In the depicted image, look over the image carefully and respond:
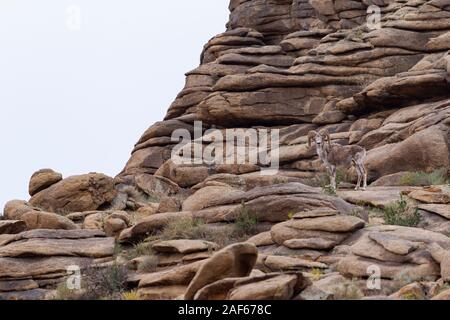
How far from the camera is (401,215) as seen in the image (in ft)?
57.4

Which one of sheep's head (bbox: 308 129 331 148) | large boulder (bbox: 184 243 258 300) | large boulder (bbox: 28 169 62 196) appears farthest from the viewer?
large boulder (bbox: 28 169 62 196)

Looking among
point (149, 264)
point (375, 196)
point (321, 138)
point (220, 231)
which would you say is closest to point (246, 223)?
point (220, 231)

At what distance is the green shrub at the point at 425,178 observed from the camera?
71.5 feet

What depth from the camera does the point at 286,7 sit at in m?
47.4

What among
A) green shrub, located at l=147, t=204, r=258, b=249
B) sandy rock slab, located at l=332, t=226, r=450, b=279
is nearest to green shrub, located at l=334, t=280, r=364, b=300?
sandy rock slab, located at l=332, t=226, r=450, b=279

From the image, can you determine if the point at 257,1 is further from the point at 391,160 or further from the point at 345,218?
the point at 345,218

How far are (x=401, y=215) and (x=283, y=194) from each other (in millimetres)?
3039

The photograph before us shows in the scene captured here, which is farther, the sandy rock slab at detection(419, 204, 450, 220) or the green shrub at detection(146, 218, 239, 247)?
the green shrub at detection(146, 218, 239, 247)

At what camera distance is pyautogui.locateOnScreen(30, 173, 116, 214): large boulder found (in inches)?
1044

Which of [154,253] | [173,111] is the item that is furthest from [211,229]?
[173,111]

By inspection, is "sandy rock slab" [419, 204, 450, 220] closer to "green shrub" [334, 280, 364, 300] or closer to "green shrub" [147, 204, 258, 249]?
"green shrub" [147, 204, 258, 249]

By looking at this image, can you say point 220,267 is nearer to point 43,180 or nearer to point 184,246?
point 184,246

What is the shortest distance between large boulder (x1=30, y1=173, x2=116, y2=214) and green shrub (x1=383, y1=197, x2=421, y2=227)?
12.7 metres
